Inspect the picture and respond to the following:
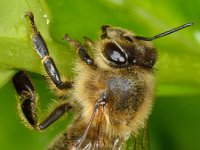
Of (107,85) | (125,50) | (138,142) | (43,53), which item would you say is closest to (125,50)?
(125,50)

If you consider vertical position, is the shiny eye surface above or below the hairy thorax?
above

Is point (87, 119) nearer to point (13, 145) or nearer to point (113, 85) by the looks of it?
point (113, 85)

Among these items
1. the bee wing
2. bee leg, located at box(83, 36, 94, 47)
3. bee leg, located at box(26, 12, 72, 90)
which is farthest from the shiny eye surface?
the bee wing

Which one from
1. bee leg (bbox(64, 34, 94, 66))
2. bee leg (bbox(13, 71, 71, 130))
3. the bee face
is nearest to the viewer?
the bee face

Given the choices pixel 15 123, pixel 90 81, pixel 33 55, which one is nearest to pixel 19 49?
pixel 33 55

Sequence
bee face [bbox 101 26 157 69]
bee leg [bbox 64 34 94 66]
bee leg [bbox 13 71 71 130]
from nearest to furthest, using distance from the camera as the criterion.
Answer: bee face [bbox 101 26 157 69], bee leg [bbox 64 34 94 66], bee leg [bbox 13 71 71 130]

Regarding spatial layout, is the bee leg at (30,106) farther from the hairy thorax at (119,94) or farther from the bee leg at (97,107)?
the bee leg at (97,107)

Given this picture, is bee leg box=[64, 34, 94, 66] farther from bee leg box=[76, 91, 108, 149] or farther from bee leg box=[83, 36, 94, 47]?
bee leg box=[76, 91, 108, 149]

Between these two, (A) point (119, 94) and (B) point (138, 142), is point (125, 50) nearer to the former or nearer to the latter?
(A) point (119, 94)
